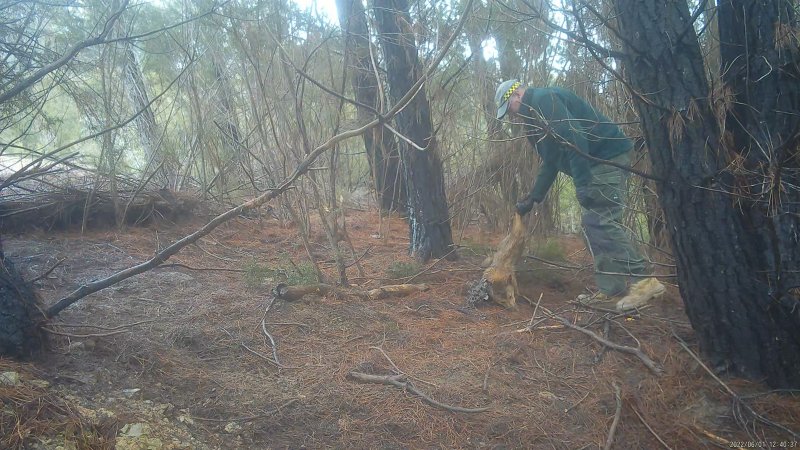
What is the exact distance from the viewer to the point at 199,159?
730 centimetres

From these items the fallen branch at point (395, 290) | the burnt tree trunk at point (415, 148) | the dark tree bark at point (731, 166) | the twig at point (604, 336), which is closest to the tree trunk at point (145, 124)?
the burnt tree trunk at point (415, 148)

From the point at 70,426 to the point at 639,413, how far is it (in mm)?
3008

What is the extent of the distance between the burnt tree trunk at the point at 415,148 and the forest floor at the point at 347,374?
95 centimetres

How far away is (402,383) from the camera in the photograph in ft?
11.7

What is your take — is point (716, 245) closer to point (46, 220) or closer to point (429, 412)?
point (429, 412)

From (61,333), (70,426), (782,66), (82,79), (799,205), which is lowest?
(70,426)

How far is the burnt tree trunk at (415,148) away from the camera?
596 centimetres

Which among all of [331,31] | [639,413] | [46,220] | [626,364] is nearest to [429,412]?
[639,413]

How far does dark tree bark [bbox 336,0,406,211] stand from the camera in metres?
5.63

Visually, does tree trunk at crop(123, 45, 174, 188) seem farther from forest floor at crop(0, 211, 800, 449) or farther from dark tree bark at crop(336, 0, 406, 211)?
dark tree bark at crop(336, 0, 406, 211)

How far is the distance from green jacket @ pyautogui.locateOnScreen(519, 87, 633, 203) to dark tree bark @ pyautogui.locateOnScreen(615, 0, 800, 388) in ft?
3.30

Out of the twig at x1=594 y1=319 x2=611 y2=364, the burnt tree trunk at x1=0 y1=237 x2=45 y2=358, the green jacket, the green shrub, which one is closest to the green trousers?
the green jacket

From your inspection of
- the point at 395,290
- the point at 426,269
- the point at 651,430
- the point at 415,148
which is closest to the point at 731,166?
the point at 651,430
